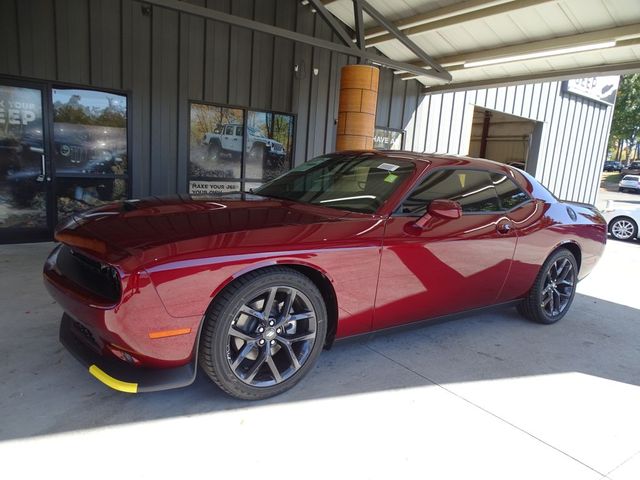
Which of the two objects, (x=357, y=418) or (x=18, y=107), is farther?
(x=18, y=107)

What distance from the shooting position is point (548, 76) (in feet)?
26.4

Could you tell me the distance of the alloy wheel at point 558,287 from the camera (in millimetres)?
4168

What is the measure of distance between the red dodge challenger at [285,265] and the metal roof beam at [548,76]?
15.7 ft

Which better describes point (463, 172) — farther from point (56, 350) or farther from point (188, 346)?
point (56, 350)

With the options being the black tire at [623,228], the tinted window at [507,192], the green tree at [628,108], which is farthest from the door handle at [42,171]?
the green tree at [628,108]

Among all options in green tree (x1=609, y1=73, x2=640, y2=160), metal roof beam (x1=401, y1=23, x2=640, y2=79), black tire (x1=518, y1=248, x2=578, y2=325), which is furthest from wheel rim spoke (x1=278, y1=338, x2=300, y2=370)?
green tree (x1=609, y1=73, x2=640, y2=160)

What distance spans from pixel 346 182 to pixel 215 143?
487 centimetres

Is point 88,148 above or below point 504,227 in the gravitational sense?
above

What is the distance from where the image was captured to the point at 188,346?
227cm

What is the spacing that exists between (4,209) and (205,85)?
11.0ft

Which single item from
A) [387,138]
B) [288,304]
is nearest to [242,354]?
[288,304]

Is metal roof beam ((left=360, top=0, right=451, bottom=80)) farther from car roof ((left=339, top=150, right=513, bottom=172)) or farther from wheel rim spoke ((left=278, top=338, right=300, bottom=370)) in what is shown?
wheel rim spoke ((left=278, top=338, right=300, bottom=370))

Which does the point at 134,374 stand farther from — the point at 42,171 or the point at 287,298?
the point at 42,171

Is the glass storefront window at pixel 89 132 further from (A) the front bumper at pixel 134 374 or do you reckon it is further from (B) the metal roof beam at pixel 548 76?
(B) the metal roof beam at pixel 548 76
